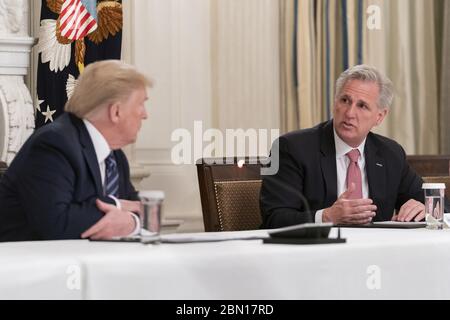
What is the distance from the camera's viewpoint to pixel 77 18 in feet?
16.3

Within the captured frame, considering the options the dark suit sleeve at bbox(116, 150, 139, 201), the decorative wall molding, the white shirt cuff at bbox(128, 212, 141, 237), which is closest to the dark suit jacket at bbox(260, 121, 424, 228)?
the dark suit sleeve at bbox(116, 150, 139, 201)

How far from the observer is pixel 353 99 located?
12.5 ft

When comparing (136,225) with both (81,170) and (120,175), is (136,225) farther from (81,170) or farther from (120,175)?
(120,175)

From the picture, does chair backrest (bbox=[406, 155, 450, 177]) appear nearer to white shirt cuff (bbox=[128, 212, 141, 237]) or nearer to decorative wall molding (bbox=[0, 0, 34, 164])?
decorative wall molding (bbox=[0, 0, 34, 164])

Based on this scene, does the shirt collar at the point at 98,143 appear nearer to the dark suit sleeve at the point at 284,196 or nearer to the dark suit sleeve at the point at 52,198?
the dark suit sleeve at the point at 52,198

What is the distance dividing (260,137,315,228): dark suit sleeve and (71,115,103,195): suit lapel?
2.57ft

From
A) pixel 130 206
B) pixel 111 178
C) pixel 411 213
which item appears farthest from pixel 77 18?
pixel 130 206

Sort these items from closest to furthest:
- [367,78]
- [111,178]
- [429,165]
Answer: [111,178] → [367,78] → [429,165]

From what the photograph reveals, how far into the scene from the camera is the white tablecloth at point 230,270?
81.0 inches

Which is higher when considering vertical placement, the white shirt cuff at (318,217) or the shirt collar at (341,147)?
the shirt collar at (341,147)

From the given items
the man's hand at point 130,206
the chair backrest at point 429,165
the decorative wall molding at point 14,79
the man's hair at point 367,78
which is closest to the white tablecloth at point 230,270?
the man's hand at point 130,206

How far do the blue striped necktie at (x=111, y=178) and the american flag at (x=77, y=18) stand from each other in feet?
6.69

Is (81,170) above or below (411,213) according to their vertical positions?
above

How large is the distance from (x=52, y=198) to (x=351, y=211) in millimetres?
1111
